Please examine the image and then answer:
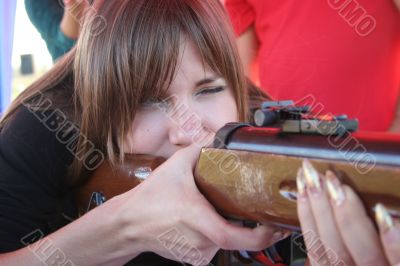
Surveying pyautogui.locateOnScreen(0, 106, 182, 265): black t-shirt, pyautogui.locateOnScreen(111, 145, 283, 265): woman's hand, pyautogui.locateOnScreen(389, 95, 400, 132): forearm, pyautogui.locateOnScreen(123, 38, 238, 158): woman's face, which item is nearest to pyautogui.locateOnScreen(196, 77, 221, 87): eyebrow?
pyautogui.locateOnScreen(123, 38, 238, 158): woman's face

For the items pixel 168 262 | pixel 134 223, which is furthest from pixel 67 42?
pixel 134 223

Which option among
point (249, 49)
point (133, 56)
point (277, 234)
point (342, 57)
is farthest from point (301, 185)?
point (249, 49)

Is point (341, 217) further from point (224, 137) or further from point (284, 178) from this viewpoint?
point (224, 137)

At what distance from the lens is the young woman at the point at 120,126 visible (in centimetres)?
97

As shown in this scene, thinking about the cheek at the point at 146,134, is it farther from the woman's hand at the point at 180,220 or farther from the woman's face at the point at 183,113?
the woman's hand at the point at 180,220

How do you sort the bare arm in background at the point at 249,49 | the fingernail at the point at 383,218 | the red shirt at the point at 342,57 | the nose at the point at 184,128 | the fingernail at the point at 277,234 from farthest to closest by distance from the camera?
the bare arm in background at the point at 249,49 < the red shirt at the point at 342,57 < the nose at the point at 184,128 < the fingernail at the point at 277,234 < the fingernail at the point at 383,218

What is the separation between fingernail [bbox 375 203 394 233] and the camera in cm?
59

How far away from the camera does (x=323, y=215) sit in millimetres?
662

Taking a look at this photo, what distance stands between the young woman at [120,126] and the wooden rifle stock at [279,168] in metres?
0.12

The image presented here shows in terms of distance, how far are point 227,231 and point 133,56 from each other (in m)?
0.51

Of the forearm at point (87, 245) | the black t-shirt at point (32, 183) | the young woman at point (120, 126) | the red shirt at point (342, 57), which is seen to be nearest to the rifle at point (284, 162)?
the young woman at point (120, 126)

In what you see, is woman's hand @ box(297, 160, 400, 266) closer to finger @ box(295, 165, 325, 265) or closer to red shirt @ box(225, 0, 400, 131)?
finger @ box(295, 165, 325, 265)

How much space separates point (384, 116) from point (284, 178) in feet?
2.88

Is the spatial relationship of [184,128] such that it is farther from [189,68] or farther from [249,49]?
[249,49]
